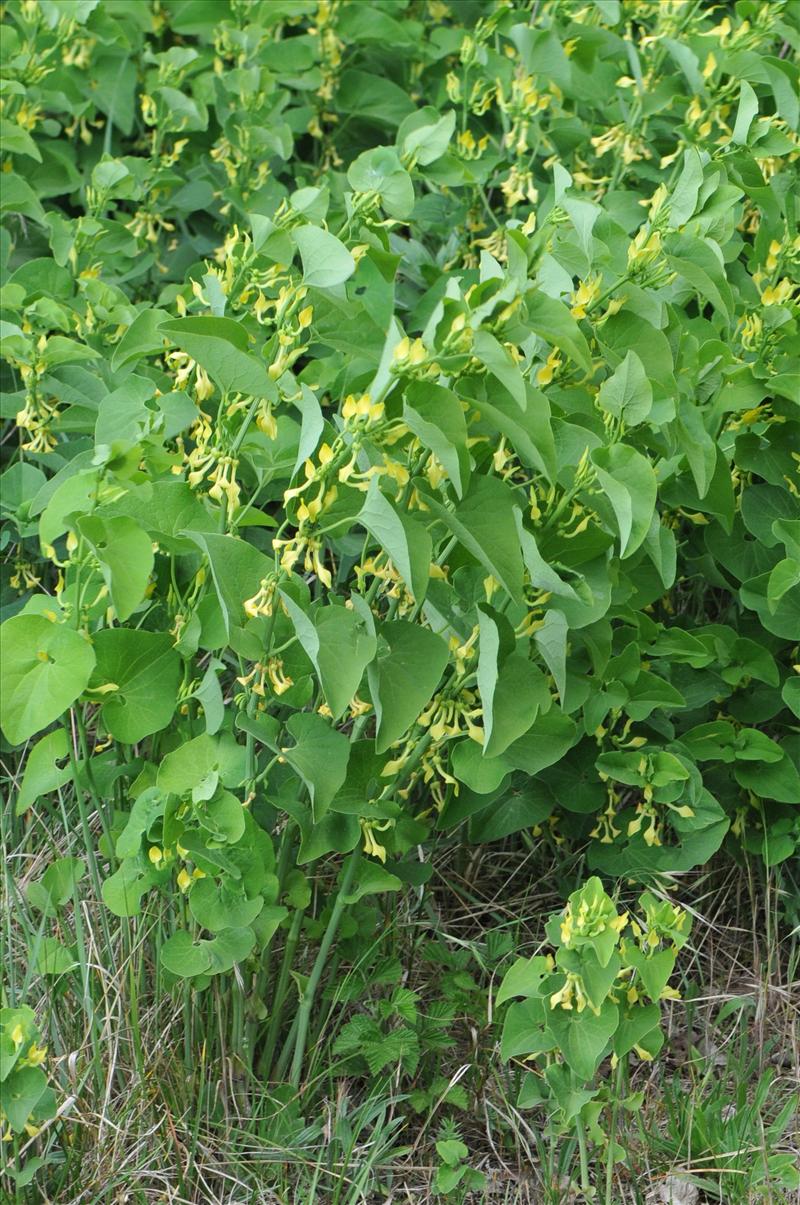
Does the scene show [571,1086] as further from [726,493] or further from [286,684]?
[726,493]

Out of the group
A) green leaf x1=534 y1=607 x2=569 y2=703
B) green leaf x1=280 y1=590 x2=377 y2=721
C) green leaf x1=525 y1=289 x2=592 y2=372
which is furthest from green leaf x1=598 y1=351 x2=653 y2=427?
green leaf x1=280 y1=590 x2=377 y2=721

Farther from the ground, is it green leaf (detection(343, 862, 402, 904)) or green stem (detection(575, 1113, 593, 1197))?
green leaf (detection(343, 862, 402, 904))

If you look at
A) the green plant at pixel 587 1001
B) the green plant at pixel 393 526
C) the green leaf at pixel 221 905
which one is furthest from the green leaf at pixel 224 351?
the green plant at pixel 587 1001

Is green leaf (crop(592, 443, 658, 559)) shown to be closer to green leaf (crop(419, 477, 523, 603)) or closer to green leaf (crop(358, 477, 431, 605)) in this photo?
green leaf (crop(419, 477, 523, 603))

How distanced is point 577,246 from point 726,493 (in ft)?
1.43

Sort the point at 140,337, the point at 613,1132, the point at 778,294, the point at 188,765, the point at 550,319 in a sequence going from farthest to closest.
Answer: the point at 778,294 < the point at 140,337 < the point at 613,1132 < the point at 188,765 < the point at 550,319

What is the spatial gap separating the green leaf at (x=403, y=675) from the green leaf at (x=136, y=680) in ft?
0.93

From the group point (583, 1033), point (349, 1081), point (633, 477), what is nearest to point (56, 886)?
point (349, 1081)

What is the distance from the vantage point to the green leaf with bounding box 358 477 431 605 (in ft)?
4.35

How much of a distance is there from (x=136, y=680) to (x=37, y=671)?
0.56 ft

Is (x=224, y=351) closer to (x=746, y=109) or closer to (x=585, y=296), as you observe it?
(x=585, y=296)

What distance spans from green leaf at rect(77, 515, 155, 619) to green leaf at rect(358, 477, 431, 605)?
25 cm

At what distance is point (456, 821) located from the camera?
6.18 ft

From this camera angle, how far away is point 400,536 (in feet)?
4.34
